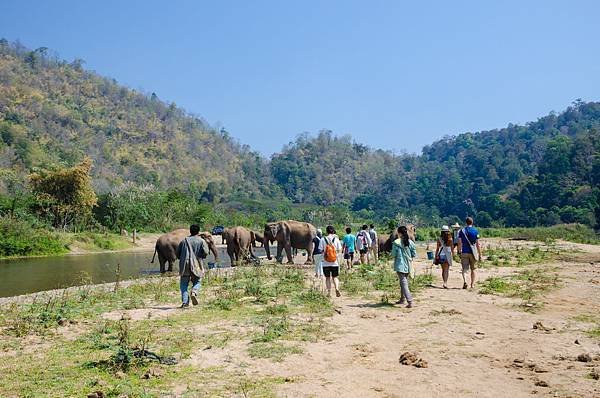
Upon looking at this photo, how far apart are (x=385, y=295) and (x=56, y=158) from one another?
→ 8851 cm

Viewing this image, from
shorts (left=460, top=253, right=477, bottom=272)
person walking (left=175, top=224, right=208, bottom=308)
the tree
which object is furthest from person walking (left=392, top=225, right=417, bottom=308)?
the tree

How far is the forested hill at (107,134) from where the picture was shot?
101 metres

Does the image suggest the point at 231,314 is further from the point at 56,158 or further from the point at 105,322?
the point at 56,158

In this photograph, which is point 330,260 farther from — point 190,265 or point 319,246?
point 190,265

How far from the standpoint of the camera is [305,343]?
960 centimetres

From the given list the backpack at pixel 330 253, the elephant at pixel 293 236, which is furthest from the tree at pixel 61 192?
the backpack at pixel 330 253

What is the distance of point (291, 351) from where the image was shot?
29.6ft

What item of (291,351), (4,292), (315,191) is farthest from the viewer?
(315,191)

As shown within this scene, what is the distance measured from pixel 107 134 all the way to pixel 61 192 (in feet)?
285

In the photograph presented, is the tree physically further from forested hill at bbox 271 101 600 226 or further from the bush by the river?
forested hill at bbox 271 101 600 226

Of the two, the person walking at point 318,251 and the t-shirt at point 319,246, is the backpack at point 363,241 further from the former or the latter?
the t-shirt at point 319,246

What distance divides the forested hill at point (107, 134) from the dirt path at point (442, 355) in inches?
2983

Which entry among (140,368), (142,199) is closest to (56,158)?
(142,199)

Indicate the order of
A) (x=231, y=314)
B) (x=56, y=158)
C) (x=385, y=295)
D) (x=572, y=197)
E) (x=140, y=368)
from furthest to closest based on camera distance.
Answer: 1. (x=56, y=158)
2. (x=572, y=197)
3. (x=385, y=295)
4. (x=231, y=314)
5. (x=140, y=368)
